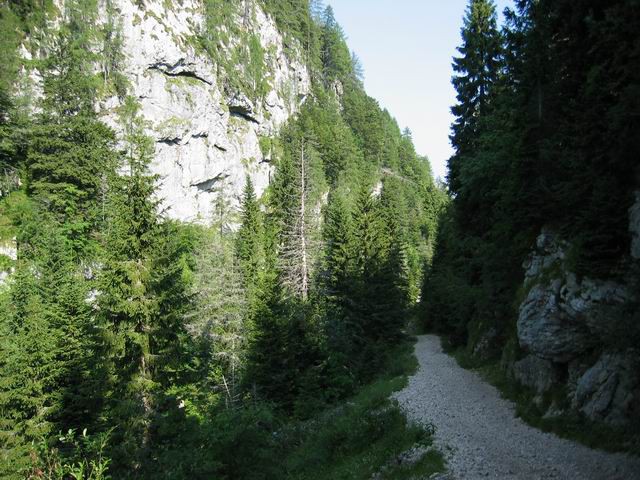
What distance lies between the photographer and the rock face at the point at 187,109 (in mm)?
54656

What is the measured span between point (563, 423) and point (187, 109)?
59461 millimetres

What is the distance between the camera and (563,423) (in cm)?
1013

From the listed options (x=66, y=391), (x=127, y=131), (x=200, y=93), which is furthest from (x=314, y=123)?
(x=66, y=391)

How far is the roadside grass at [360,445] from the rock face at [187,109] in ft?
125

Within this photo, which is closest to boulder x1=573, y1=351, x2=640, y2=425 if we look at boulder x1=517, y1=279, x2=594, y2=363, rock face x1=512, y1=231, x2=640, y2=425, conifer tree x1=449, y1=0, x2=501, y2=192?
rock face x1=512, y1=231, x2=640, y2=425

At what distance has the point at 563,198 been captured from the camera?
1098cm

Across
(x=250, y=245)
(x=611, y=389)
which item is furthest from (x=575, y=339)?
(x=250, y=245)

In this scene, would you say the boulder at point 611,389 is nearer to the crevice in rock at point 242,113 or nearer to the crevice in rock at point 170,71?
the crevice in rock at point 170,71

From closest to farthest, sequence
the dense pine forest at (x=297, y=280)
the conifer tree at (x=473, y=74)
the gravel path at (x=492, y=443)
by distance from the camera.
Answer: the gravel path at (x=492, y=443) < the dense pine forest at (x=297, y=280) < the conifer tree at (x=473, y=74)

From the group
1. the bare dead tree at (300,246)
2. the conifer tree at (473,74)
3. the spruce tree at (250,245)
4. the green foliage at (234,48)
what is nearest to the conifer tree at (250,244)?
the spruce tree at (250,245)

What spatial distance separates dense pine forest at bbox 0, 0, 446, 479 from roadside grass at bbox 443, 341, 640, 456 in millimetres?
3452

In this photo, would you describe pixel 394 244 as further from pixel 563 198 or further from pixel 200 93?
pixel 200 93

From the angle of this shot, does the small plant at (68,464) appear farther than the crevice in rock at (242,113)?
No

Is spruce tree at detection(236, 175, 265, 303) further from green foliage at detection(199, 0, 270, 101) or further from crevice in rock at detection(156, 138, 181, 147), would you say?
green foliage at detection(199, 0, 270, 101)
